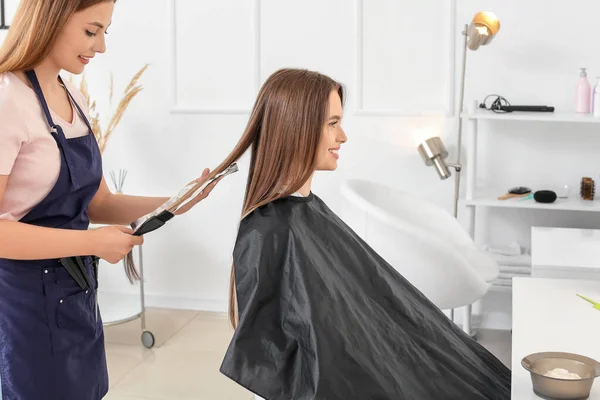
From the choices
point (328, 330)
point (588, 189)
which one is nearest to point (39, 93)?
point (328, 330)

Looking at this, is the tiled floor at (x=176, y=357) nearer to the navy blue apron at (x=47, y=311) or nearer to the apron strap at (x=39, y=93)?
the navy blue apron at (x=47, y=311)

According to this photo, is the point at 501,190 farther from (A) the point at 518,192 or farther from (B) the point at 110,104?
(B) the point at 110,104

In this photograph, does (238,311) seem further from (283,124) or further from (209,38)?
(209,38)

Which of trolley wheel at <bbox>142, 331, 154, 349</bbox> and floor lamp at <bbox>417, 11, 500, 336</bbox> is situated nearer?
floor lamp at <bbox>417, 11, 500, 336</bbox>

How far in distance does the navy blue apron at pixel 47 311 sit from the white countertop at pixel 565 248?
4.85ft

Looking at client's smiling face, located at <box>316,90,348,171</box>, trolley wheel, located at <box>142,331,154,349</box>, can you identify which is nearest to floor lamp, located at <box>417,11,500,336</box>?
trolley wheel, located at <box>142,331,154,349</box>

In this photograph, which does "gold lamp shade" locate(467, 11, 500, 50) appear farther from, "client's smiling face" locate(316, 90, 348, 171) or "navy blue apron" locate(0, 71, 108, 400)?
"navy blue apron" locate(0, 71, 108, 400)

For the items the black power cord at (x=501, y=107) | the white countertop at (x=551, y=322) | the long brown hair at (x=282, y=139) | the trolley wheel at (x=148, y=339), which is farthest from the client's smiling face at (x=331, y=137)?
the trolley wheel at (x=148, y=339)

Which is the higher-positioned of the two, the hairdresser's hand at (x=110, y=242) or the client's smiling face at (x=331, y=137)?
the client's smiling face at (x=331, y=137)

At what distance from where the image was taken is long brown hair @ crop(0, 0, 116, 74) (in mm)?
1667

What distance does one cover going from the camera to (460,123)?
3.90m

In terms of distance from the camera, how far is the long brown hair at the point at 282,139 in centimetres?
186

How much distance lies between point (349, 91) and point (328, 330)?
8.31ft

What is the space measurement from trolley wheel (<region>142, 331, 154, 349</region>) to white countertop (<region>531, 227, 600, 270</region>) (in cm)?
192
